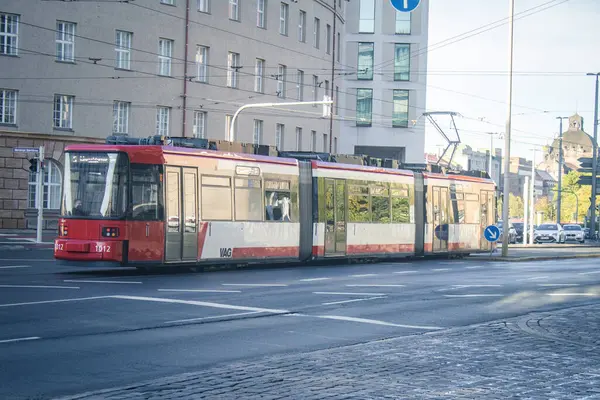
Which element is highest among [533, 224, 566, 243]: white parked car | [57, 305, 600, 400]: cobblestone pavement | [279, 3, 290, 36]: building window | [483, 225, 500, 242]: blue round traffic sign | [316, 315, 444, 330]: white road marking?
[279, 3, 290, 36]: building window

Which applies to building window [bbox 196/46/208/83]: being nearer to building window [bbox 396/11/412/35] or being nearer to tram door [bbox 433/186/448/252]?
tram door [bbox 433/186/448/252]

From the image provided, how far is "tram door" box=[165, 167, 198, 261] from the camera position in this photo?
76.0 feet

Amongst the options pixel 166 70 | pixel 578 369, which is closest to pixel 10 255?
pixel 166 70

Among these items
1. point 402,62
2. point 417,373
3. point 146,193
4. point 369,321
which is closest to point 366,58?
point 402,62

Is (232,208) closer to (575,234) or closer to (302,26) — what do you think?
(302,26)

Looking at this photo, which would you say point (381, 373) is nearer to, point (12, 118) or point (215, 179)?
point (215, 179)

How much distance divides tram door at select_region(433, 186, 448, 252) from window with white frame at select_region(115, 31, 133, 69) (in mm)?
18691

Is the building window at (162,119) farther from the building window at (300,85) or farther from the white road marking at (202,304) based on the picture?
the white road marking at (202,304)

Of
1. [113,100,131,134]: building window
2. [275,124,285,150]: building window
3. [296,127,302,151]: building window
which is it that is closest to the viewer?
[113,100,131,134]: building window

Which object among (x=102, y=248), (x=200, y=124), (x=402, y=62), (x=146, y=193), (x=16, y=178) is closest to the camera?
(x=102, y=248)

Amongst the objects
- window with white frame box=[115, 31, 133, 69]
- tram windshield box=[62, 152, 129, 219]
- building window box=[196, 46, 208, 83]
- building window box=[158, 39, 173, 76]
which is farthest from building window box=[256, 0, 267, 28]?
tram windshield box=[62, 152, 129, 219]

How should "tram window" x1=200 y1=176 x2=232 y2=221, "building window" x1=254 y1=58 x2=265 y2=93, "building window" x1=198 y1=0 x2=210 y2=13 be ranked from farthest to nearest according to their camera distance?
"building window" x1=254 y1=58 x2=265 y2=93 → "building window" x1=198 y1=0 x2=210 y2=13 → "tram window" x1=200 y1=176 x2=232 y2=221

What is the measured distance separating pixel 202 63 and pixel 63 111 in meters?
8.54

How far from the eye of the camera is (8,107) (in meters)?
43.8
